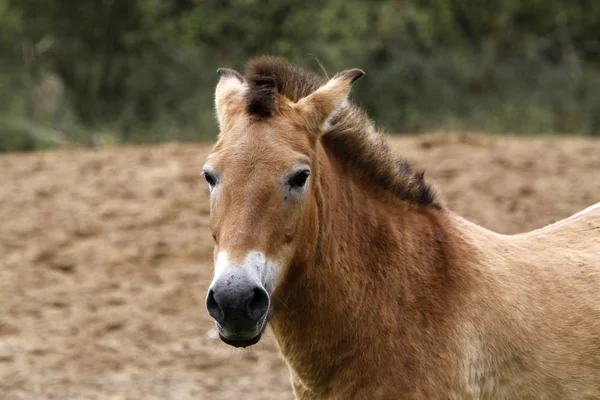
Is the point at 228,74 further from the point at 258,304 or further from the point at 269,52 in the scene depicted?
the point at 269,52

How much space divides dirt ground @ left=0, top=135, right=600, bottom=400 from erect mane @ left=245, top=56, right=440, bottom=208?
6.79 ft

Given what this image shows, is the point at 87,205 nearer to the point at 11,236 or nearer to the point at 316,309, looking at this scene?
the point at 11,236

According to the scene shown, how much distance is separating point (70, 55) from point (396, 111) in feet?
28.7

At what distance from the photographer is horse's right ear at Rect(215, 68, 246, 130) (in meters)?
3.53

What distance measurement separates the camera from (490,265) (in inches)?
146

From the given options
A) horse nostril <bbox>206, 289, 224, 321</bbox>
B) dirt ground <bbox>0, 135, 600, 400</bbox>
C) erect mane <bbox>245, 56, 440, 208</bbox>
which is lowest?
dirt ground <bbox>0, 135, 600, 400</bbox>

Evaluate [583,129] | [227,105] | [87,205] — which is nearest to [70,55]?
[87,205]

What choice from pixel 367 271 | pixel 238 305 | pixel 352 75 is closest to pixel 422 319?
pixel 367 271

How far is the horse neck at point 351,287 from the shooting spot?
3.43 metres

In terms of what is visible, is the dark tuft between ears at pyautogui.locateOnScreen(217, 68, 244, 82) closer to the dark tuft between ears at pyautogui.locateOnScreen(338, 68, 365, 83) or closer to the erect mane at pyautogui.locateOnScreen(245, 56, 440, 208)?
the erect mane at pyautogui.locateOnScreen(245, 56, 440, 208)

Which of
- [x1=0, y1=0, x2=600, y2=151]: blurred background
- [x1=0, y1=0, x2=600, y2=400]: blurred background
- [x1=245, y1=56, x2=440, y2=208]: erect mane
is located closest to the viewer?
[x1=245, y1=56, x2=440, y2=208]: erect mane

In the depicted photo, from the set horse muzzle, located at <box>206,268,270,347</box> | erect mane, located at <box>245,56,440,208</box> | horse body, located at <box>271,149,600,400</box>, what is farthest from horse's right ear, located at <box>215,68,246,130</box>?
horse muzzle, located at <box>206,268,270,347</box>

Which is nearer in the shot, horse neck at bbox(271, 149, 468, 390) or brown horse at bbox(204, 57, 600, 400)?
brown horse at bbox(204, 57, 600, 400)

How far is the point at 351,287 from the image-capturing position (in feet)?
11.5
